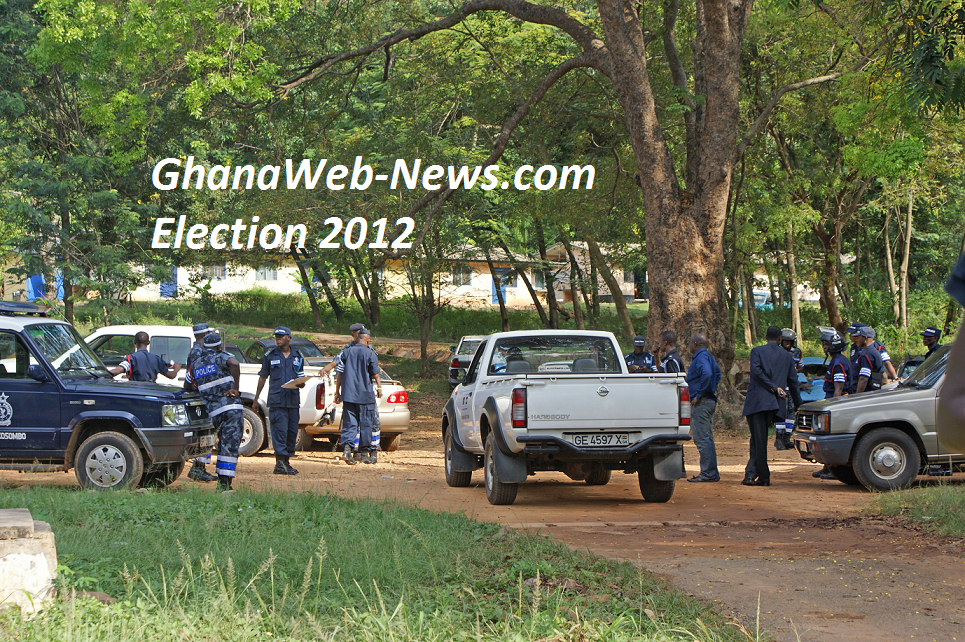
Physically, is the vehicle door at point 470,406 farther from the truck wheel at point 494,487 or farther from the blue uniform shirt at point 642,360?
the blue uniform shirt at point 642,360

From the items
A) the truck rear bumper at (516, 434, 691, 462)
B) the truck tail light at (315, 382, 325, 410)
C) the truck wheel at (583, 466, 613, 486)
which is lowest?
the truck wheel at (583, 466, 613, 486)

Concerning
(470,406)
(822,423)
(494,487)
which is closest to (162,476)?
(470,406)

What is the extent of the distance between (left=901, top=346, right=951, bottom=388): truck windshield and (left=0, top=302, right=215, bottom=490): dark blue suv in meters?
8.36

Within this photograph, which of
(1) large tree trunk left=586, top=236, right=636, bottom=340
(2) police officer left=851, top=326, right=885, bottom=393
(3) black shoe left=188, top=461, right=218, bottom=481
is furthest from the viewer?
(1) large tree trunk left=586, top=236, right=636, bottom=340

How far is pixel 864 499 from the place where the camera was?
35.2 feet

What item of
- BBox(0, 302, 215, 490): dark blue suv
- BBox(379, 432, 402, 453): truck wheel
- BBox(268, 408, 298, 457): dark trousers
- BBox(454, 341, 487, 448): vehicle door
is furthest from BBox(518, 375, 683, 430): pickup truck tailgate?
BBox(379, 432, 402, 453): truck wheel

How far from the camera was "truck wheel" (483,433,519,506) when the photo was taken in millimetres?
10144

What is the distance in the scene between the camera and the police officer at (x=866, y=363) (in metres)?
12.6

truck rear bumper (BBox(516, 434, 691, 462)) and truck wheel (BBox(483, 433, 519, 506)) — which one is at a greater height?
truck rear bumper (BBox(516, 434, 691, 462))

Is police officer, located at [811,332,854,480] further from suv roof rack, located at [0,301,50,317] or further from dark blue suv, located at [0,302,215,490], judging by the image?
suv roof rack, located at [0,301,50,317]

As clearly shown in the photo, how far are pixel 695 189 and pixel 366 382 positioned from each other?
748cm

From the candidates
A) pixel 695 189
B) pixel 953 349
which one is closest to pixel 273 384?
pixel 695 189

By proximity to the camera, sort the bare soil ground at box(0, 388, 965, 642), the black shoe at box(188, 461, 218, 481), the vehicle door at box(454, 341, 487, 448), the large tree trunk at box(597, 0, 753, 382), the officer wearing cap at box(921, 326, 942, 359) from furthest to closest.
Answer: the large tree trunk at box(597, 0, 753, 382) < the officer wearing cap at box(921, 326, 942, 359) < the black shoe at box(188, 461, 218, 481) < the vehicle door at box(454, 341, 487, 448) < the bare soil ground at box(0, 388, 965, 642)

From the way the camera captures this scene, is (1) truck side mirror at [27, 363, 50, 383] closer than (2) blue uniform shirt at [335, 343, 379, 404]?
Yes
